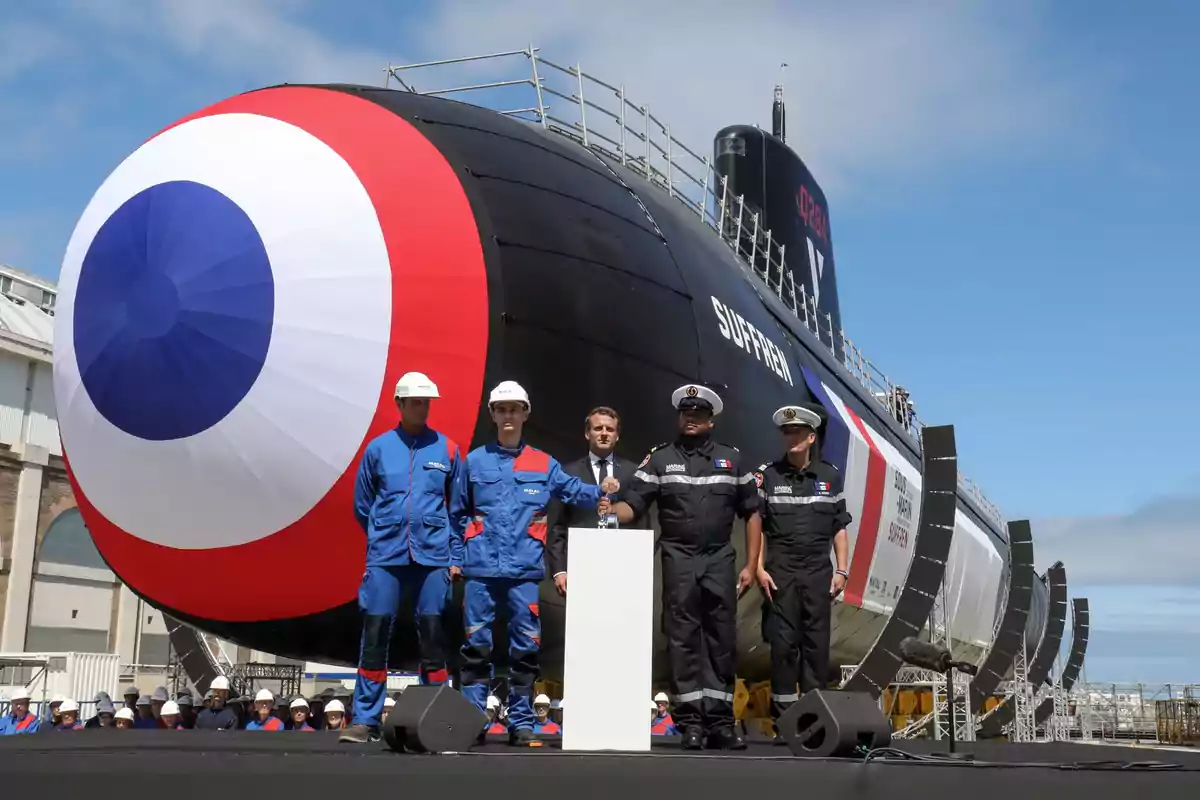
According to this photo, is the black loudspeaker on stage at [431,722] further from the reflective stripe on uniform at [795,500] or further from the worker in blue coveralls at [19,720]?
the worker in blue coveralls at [19,720]

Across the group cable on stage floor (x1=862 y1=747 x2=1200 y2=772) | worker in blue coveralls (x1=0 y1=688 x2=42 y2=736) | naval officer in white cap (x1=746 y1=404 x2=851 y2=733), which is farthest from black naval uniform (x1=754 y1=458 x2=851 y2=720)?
worker in blue coveralls (x1=0 y1=688 x2=42 y2=736)

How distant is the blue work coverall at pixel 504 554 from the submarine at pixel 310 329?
1.26ft

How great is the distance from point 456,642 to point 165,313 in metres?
2.48

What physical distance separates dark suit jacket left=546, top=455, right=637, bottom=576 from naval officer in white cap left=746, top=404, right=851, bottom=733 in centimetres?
73

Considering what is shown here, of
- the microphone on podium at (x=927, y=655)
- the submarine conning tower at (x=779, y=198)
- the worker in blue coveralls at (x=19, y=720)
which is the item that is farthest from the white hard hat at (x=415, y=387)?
the submarine conning tower at (x=779, y=198)

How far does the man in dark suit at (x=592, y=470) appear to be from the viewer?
234 inches

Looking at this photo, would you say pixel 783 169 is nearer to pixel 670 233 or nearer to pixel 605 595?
pixel 670 233

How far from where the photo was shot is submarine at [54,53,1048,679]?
5859mm

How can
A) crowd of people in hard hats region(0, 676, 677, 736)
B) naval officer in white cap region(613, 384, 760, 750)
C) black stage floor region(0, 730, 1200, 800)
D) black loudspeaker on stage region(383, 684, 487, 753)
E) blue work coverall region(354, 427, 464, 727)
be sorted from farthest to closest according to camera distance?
1. crowd of people in hard hats region(0, 676, 677, 736)
2. naval officer in white cap region(613, 384, 760, 750)
3. blue work coverall region(354, 427, 464, 727)
4. black loudspeaker on stage region(383, 684, 487, 753)
5. black stage floor region(0, 730, 1200, 800)

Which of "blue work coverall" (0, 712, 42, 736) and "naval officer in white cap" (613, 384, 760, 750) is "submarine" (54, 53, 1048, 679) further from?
"blue work coverall" (0, 712, 42, 736)

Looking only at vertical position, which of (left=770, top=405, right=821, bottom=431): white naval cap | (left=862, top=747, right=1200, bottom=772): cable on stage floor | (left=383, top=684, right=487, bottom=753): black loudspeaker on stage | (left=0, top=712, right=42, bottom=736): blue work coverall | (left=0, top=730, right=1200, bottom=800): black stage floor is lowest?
(left=0, top=712, right=42, bottom=736): blue work coverall

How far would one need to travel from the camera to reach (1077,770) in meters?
3.61

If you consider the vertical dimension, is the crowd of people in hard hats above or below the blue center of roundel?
below

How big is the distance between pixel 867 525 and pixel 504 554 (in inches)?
279
